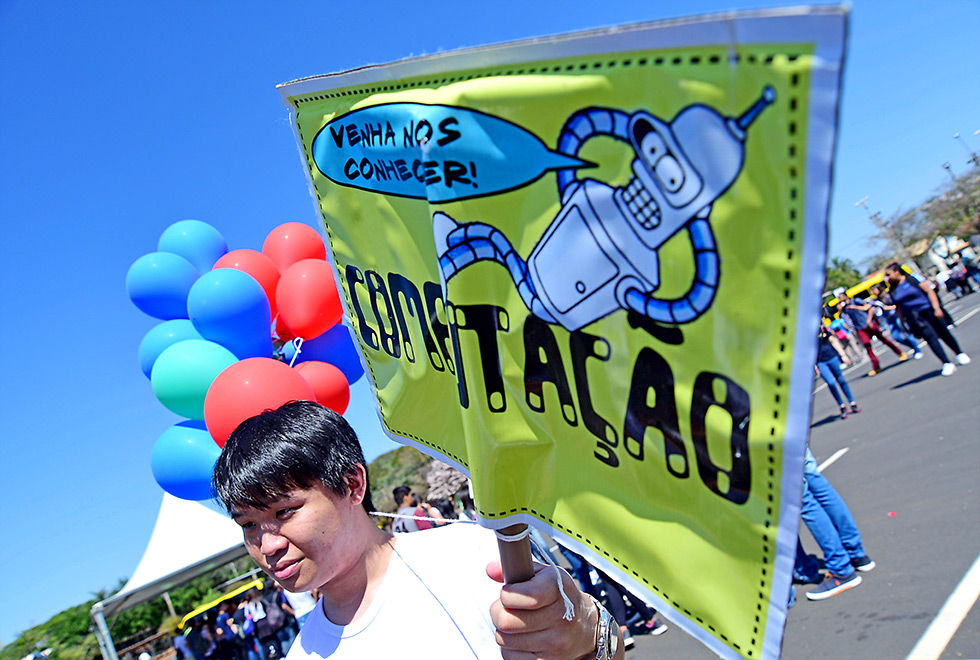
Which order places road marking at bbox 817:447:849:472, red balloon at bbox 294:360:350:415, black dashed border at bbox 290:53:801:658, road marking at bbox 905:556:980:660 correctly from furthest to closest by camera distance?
1. road marking at bbox 817:447:849:472
2. red balloon at bbox 294:360:350:415
3. road marking at bbox 905:556:980:660
4. black dashed border at bbox 290:53:801:658

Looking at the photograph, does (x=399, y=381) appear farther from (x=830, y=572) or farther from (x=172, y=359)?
(x=830, y=572)

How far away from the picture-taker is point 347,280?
1.85 meters

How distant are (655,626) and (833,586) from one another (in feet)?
5.36

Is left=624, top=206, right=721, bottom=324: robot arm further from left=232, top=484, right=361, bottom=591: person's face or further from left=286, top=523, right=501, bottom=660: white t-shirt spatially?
left=232, top=484, right=361, bottom=591: person's face

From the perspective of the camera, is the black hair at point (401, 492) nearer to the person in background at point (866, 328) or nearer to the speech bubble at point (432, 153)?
the speech bubble at point (432, 153)

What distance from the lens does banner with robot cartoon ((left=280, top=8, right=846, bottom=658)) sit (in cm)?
84

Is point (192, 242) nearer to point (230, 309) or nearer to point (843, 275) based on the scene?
point (230, 309)

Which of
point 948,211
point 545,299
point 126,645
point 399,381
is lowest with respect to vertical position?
point 126,645

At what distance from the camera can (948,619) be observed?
129 inches

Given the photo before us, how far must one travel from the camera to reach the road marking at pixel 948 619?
3070 mm

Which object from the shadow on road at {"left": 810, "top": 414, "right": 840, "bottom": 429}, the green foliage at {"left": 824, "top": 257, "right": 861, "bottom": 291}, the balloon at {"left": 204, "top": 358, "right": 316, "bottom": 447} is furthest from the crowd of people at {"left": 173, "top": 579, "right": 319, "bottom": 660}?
the green foliage at {"left": 824, "top": 257, "right": 861, "bottom": 291}

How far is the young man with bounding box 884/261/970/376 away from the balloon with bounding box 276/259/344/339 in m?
7.68

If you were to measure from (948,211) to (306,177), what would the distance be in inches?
2439

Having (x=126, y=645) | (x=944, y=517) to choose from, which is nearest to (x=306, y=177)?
(x=944, y=517)
